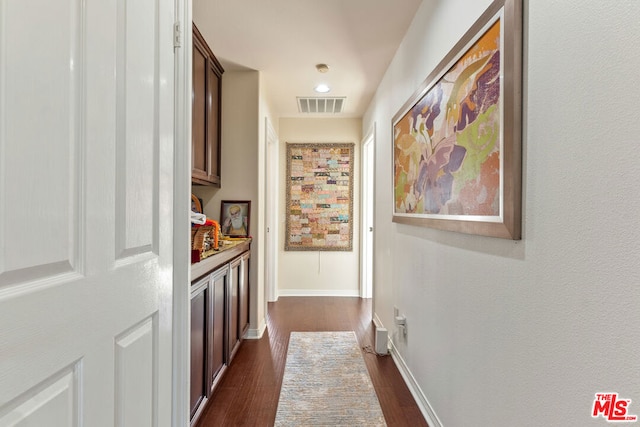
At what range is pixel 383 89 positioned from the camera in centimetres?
315

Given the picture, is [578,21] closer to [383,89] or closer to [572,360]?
[572,360]

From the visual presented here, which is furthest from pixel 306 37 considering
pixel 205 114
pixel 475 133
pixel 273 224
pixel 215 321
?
pixel 273 224

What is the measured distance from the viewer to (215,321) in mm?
2053

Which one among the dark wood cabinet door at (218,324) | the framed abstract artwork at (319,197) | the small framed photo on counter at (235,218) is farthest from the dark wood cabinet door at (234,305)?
the framed abstract artwork at (319,197)

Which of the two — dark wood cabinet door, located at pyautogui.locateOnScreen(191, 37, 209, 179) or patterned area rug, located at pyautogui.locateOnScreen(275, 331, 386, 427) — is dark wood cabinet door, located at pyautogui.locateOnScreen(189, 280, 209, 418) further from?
dark wood cabinet door, located at pyautogui.locateOnScreen(191, 37, 209, 179)

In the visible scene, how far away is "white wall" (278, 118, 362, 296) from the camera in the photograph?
454 cm

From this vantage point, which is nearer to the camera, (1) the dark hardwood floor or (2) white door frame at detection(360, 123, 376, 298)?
(1) the dark hardwood floor

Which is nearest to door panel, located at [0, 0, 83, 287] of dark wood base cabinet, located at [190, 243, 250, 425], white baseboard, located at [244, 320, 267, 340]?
dark wood base cabinet, located at [190, 243, 250, 425]

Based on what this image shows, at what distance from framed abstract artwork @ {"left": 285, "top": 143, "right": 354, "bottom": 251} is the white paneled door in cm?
350

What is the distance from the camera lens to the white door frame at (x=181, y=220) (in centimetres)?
117

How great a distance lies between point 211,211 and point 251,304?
930 millimetres

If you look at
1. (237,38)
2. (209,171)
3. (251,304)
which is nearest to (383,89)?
(237,38)

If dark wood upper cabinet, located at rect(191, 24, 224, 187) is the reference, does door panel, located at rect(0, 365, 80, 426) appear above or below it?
below

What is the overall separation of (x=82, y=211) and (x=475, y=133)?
1335mm
